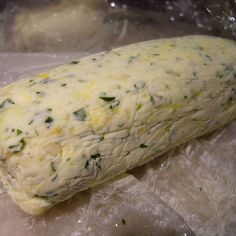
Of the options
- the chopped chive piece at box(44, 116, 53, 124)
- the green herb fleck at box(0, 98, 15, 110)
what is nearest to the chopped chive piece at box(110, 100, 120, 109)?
the chopped chive piece at box(44, 116, 53, 124)

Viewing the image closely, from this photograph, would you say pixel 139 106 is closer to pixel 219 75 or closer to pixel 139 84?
pixel 139 84

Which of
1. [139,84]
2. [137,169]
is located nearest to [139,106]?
[139,84]

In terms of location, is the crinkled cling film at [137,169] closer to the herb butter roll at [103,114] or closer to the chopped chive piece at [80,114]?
the herb butter roll at [103,114]

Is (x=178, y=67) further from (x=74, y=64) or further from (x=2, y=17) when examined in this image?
(x=2, y=17)

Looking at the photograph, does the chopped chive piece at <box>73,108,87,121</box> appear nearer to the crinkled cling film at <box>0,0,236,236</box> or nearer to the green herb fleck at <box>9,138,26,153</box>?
the green herb fleck at <box>9,138,26,153</box>

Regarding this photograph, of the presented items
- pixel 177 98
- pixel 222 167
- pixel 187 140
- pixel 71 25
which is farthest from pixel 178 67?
pixel 71 25

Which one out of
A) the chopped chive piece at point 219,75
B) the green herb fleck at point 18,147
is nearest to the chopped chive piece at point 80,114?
the green herb fleck at point 18,147
